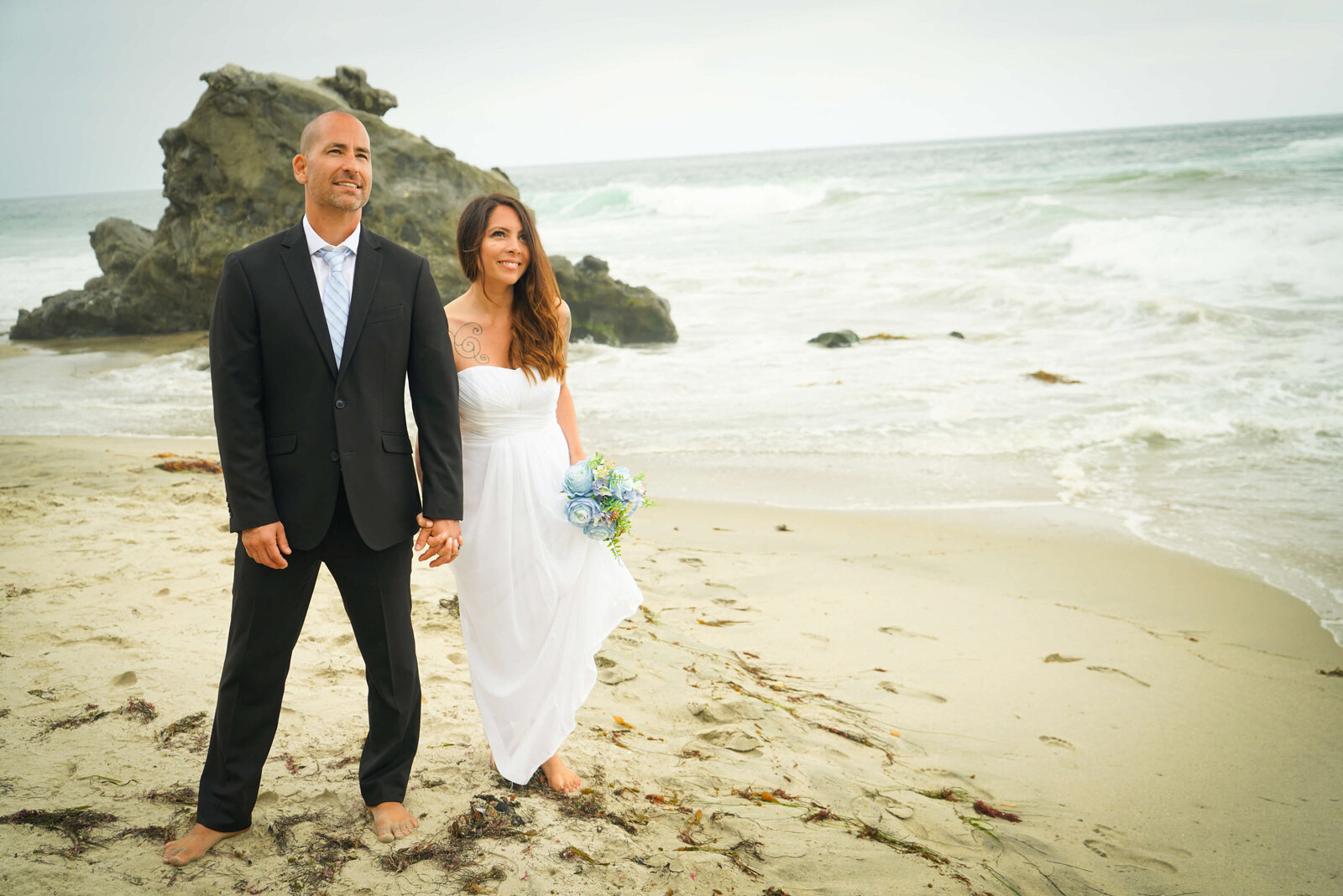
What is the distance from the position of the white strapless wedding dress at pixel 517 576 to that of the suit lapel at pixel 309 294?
24.3 inches

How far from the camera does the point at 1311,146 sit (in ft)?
117

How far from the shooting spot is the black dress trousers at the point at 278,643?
8.11 feet

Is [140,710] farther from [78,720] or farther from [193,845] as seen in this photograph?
[193,845]

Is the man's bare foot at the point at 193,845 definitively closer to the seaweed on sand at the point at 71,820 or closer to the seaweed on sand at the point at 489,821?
the seaweed on sand at the point at 71,820

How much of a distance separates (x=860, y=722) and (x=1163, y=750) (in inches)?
51.9

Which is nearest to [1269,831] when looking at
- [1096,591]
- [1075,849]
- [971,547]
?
[1075,849]

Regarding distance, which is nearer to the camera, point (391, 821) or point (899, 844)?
point (391, 821)

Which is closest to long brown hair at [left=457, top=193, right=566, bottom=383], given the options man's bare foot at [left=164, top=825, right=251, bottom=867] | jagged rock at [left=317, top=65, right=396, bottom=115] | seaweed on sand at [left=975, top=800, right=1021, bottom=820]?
man's bare foot at [left=164, top=825, right=251, bottom=867]

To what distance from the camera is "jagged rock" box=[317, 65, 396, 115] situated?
43.0 ft

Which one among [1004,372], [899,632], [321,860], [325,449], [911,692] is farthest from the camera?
[1004,372]

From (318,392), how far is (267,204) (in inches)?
491

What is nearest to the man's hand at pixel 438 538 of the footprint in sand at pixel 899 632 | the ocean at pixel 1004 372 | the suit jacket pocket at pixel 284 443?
the suit jacket pocket at pixel 284 443

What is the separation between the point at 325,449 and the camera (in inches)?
95.0

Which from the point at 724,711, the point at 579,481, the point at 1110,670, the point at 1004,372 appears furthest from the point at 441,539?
the point at 1004,372
